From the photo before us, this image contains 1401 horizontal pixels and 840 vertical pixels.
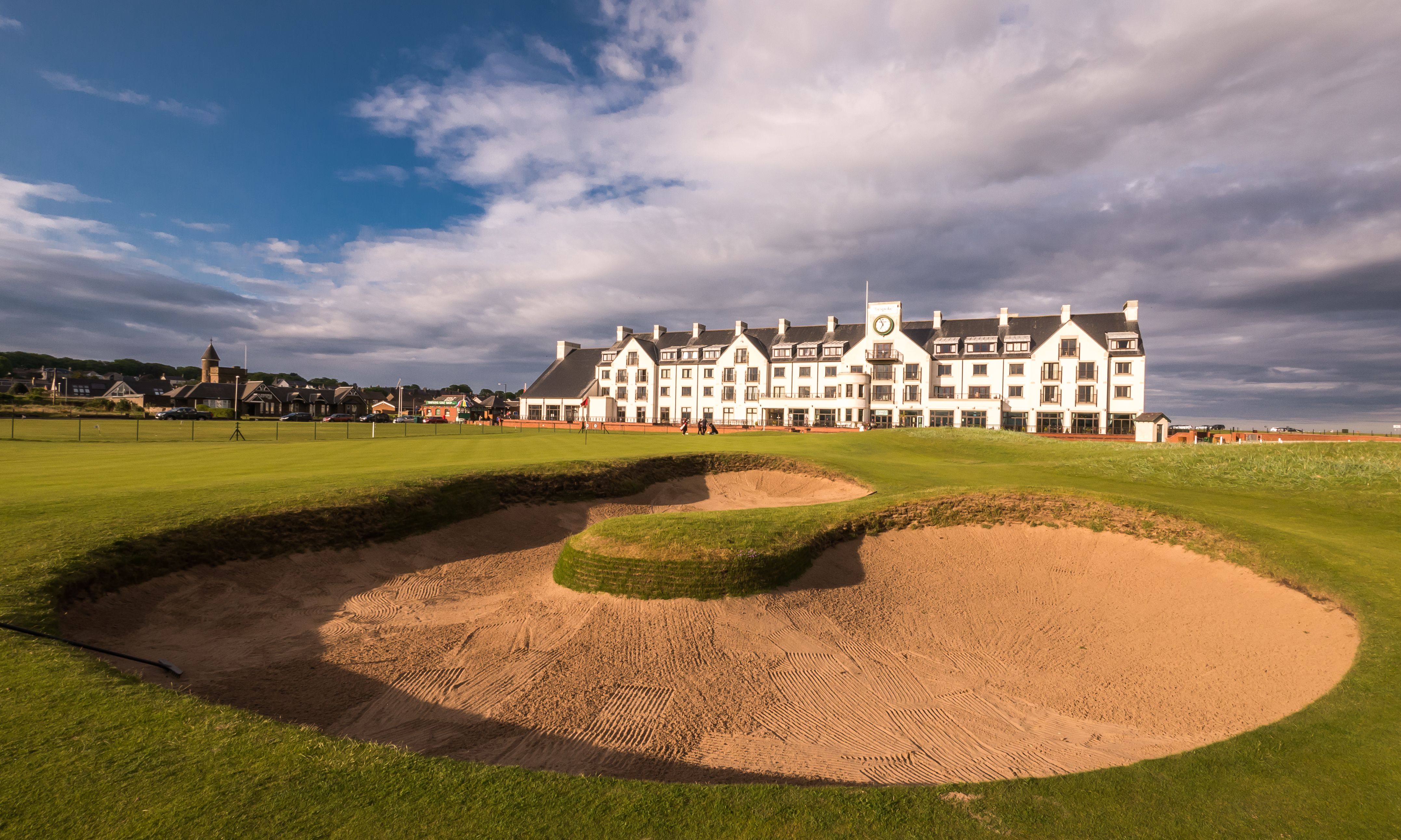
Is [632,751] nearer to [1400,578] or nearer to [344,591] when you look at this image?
[344,591]

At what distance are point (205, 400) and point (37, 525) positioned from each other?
416ft

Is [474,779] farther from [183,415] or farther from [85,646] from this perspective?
[183,415]

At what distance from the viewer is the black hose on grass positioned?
6.84 m

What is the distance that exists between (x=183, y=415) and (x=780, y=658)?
321 feet

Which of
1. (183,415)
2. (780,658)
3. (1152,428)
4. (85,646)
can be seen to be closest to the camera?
(85,646)

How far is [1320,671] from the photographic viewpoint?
8648 mm

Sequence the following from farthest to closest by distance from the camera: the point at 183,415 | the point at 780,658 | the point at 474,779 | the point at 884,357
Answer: the point at 183,415, the point at 884,357, the point at 780,658, the point at 474,779

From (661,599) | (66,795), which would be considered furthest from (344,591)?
(66,795)

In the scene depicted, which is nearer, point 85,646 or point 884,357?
point 85,646

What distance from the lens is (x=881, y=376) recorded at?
73.3 m

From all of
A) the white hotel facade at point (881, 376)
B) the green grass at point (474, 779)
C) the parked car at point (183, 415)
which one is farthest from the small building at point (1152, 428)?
the parked car at point (183, 415)

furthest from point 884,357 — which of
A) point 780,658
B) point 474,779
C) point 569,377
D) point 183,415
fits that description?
Answer: point 183,415

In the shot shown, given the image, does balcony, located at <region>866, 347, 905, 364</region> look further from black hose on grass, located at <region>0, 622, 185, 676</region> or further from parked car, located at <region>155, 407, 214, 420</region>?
parked car, located at <region>155, 407, 214, 420</region>

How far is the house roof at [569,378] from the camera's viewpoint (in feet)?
299
